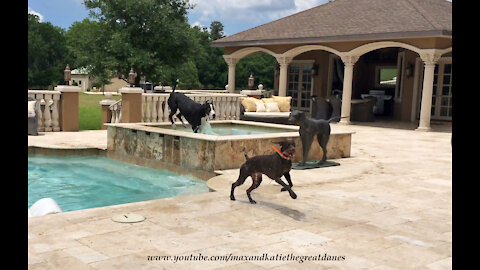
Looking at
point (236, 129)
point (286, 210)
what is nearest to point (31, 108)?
point (236, 129)

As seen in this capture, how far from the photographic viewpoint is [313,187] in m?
6.16

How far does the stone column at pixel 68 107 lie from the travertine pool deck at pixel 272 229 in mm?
6573

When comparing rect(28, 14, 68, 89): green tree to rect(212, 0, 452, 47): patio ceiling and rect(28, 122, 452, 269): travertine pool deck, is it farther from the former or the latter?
rect(28, 122, 452, 269): travertine pool deck

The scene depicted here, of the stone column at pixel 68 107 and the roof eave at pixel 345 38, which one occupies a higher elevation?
the roof eave at pixel 345 38

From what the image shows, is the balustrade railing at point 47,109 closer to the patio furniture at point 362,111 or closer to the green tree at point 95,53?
the patio furniture at point 362,111

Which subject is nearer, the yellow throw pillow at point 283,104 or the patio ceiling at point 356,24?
the yellow throw pillow at point 283,104

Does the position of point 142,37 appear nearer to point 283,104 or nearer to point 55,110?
point 283,104

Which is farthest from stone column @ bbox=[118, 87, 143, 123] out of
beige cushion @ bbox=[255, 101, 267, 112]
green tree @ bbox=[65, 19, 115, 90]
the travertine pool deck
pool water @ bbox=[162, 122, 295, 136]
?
green tree @ bbox=[65, 19, 115, 90]

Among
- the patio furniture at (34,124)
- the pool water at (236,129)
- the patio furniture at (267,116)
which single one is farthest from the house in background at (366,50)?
the patio furniture at (34,124)

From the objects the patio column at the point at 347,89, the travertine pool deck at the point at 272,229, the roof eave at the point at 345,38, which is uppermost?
the roof eave at the point at 345,38

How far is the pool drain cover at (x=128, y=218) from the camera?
4287 millimetres

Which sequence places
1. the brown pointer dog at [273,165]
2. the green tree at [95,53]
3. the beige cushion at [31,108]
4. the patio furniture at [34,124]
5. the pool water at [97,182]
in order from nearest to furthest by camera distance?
the brown pointer dog at [273,165], the pool water at [97,182], the beige cushion at [31,108], the patio furniture at [34,124], the green tree at [95,53]
